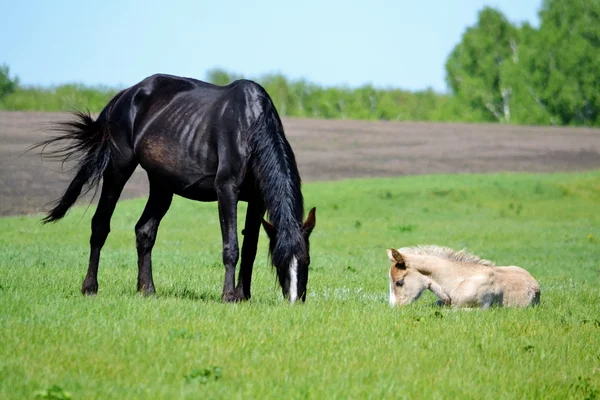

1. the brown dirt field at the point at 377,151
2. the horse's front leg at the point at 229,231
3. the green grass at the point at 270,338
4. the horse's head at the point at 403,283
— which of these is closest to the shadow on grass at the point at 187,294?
the green grass at the point at 270,338

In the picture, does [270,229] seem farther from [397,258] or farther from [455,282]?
[455,282]

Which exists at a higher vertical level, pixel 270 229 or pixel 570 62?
pixel 570 62

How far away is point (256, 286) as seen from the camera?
13344 millimetres

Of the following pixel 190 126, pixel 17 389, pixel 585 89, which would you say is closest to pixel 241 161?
pixel 190 126

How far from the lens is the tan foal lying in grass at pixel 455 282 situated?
11406 mm

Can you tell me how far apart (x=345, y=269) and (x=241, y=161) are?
5.66 m

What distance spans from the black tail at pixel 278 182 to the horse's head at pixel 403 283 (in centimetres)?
155

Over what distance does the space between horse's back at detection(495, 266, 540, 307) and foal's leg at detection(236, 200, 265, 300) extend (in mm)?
3071

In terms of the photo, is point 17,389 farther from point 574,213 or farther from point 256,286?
point 574,213

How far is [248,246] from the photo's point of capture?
11445mm

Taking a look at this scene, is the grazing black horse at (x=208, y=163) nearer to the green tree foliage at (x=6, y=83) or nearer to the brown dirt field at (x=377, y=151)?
the brown dirt field at (x=377, y=151)

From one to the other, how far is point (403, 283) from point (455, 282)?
0.68 metres

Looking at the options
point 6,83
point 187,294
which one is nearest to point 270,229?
point 187,294

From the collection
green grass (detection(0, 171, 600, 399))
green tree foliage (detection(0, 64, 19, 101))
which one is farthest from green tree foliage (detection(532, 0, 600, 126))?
green grass (detection(0, 171, 600, 399))
